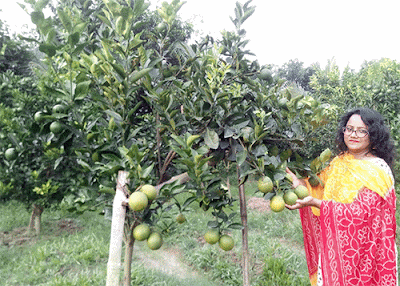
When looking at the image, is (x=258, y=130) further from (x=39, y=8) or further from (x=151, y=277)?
(x=151, y=277)

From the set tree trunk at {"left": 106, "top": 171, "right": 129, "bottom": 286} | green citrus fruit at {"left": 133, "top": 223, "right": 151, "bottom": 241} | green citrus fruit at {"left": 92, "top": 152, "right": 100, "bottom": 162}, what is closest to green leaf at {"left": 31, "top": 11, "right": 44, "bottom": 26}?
green citrus fruit at {"left": 92, "top": 152, "right": 100, "bottom": 162}

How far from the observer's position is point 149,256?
359cm

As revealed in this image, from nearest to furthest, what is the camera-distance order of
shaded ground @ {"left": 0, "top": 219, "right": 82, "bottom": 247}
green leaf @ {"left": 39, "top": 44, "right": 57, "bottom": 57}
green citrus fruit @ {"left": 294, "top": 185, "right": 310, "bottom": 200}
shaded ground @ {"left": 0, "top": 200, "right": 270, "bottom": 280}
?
green leaf @ {"left": 39, "top": 44, "right": 57, "bottom": 57} < green citrus fruit @ {"left": 294, "top": 185, "right": 310, "bottom": 200} < shaded ground @ {"left": 0, "top": 200, "right": 270, "bottom": 280} < shaded ground @ {"left": 0, "top": 219, "right": 82, "bottom": 247}

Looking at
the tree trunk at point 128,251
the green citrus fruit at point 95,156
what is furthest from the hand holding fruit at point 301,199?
the green citrus fruit at point 95,156

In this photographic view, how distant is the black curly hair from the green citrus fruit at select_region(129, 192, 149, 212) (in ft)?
4.52

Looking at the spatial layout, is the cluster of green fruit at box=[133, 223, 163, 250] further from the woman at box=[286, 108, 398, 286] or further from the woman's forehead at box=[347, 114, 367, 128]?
the woman's forehead at box=[347, 114, 367, 128]

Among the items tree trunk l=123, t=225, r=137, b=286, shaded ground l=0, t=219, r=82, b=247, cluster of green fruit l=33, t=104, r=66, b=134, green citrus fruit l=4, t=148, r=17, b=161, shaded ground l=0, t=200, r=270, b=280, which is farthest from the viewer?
shaded ground l=0, t=219, r=82, b=247

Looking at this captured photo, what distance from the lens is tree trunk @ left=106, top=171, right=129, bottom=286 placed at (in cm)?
110

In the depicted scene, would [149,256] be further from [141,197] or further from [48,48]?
[48,48]

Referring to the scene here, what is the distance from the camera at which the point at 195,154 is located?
108 cm

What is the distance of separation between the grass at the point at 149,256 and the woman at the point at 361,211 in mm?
1361

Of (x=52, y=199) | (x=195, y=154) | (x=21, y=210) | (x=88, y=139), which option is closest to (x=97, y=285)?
(x=52, y=199)

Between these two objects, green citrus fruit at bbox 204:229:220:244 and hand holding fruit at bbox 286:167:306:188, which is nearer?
A: green citrus fruit at bbox 204:229:220:244

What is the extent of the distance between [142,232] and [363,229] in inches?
50.0
